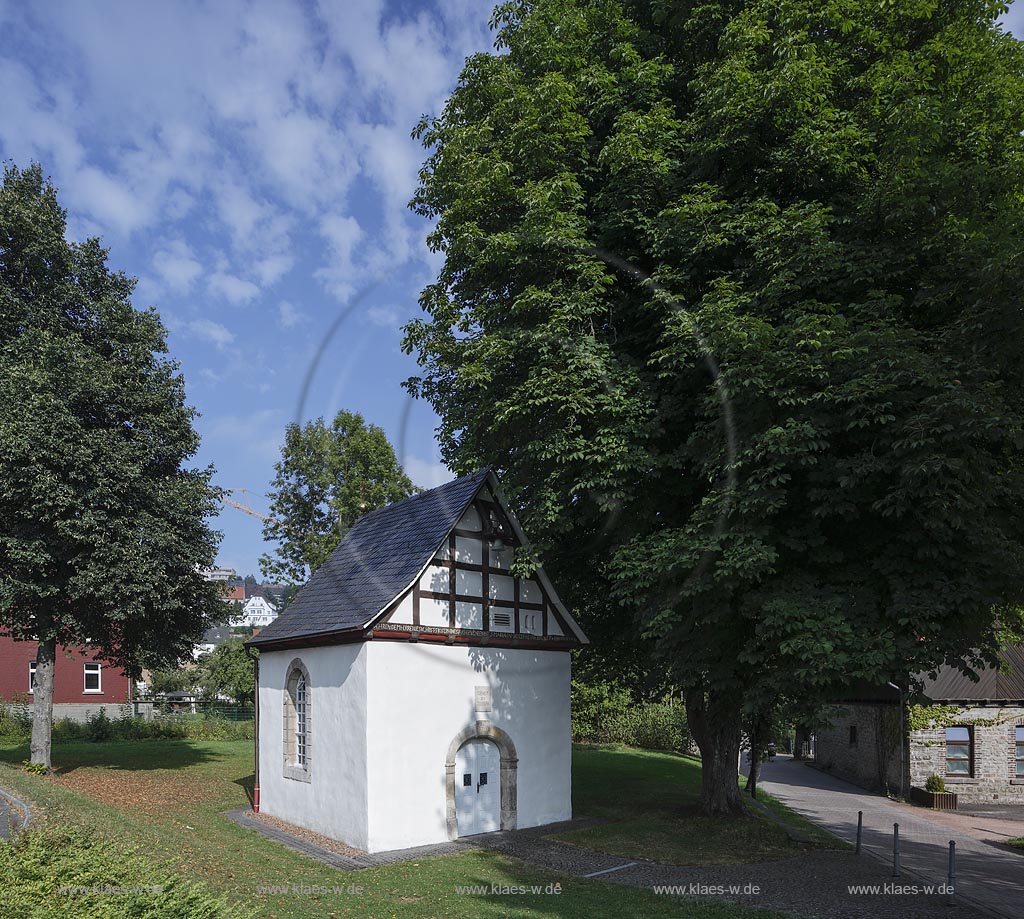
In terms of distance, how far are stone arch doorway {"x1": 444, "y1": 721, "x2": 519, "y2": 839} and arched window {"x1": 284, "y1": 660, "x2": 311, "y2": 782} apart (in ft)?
12.4

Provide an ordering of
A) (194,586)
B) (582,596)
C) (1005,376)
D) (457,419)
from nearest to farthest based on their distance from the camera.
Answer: (1005,376) < (457,419) < (582,596) < (194,586)

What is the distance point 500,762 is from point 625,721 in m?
22.5

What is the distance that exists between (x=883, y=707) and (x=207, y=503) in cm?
2416

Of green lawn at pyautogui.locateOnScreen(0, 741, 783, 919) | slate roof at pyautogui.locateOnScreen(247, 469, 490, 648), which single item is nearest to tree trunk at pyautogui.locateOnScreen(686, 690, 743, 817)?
green lawn at pyautogui.locateOnScreen(0, 741, 783, 919)

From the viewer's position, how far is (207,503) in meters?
24.3

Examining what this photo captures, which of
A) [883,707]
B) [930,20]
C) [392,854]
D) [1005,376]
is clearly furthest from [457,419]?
[883,707]

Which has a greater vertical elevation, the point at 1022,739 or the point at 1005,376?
the point at 1005,376

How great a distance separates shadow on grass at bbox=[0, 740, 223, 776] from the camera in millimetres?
26633

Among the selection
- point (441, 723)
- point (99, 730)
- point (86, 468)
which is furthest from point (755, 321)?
point (99, 730)

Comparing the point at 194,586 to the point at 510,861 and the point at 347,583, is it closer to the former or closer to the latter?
the point at 347,583

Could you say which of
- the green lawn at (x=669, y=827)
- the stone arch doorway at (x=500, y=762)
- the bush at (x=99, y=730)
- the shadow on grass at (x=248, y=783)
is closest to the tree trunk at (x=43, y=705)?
the shadow on grass at (x=248, y=783)

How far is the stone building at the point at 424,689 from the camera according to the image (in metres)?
15.9

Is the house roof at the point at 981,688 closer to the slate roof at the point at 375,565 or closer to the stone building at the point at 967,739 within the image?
the stone building at the point at 967,739

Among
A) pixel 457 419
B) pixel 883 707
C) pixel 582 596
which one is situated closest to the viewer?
pixel 457 419
